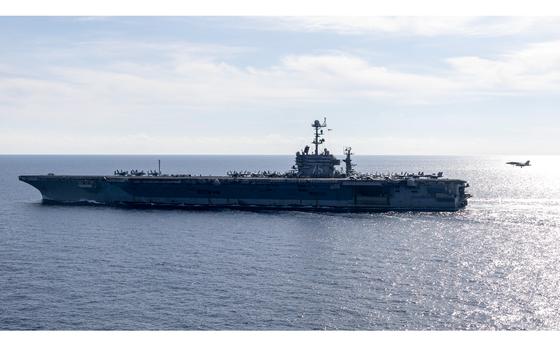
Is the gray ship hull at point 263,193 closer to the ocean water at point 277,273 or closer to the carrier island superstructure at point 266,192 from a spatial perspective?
the carrier island superstructure at point 266,192

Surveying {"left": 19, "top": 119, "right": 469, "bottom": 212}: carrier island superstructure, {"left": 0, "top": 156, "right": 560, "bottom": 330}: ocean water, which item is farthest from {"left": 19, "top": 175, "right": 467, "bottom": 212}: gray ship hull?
{"left": 0, "top": 156, "right": 560, "bottom": 330}: ocean water

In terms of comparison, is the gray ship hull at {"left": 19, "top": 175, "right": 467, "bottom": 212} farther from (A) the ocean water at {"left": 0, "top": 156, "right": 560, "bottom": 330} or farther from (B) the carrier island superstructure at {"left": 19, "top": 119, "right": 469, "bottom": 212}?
(A) the ocean water at {"left": 0, "top": 156, "right": 560, "bottom": 330}

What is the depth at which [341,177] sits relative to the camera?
65.3 m

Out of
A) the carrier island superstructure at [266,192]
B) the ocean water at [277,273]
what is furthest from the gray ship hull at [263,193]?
the ocean water at [277,273]

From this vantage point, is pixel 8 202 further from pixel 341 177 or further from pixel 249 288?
pixel 249 288

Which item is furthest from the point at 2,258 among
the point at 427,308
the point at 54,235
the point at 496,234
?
the point at 496,234

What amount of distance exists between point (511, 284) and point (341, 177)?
35618 mm

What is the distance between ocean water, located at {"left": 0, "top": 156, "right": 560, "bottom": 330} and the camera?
25156 mm

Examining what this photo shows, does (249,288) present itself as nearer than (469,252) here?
Yes

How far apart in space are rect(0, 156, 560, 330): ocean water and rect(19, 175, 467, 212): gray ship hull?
5921 mm

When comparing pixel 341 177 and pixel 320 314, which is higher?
pixel 341 177

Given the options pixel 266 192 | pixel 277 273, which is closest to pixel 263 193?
pixel 266 192

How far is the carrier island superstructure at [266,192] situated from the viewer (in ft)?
191

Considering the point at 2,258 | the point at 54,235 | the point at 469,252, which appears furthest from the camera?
the point at 54,235
